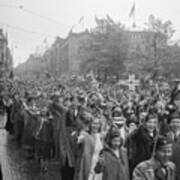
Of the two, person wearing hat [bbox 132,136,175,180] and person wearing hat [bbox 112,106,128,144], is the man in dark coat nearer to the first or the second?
person wearing hat [bbox 112,106,128,144]

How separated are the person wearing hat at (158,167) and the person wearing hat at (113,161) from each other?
28.8 inches

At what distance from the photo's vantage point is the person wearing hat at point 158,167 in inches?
129

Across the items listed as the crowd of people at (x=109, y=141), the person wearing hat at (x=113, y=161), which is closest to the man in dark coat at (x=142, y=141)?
the crowd of people at (x=109, y=141)

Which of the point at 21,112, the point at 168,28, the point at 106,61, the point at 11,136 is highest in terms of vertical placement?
the point at 168,28

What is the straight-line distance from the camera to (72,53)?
90000 mm

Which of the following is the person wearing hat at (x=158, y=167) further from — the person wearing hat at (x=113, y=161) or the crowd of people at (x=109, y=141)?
the person wearing hat at (x=113, y=161)

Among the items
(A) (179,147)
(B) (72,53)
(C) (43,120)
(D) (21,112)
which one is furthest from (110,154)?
(B) (72,53)

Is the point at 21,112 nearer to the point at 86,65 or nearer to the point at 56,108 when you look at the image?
the point at 56,108

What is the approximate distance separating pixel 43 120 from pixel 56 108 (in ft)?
3.07

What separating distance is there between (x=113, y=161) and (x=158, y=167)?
2.99 feet

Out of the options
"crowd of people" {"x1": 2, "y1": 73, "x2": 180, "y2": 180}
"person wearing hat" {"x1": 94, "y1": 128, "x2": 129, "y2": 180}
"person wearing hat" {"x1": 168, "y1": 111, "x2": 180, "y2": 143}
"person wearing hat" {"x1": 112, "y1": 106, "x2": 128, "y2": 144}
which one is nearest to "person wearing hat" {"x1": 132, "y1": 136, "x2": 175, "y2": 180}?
"crowd of people" {"x1": 2, "y1": 73, "x2": 180, "y2": 180}

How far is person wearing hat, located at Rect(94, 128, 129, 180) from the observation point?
13.8 feet

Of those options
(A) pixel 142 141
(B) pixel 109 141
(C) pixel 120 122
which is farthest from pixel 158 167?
(C) pixel 120 122

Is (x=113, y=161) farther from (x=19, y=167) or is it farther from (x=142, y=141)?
(x=19, y=167)
